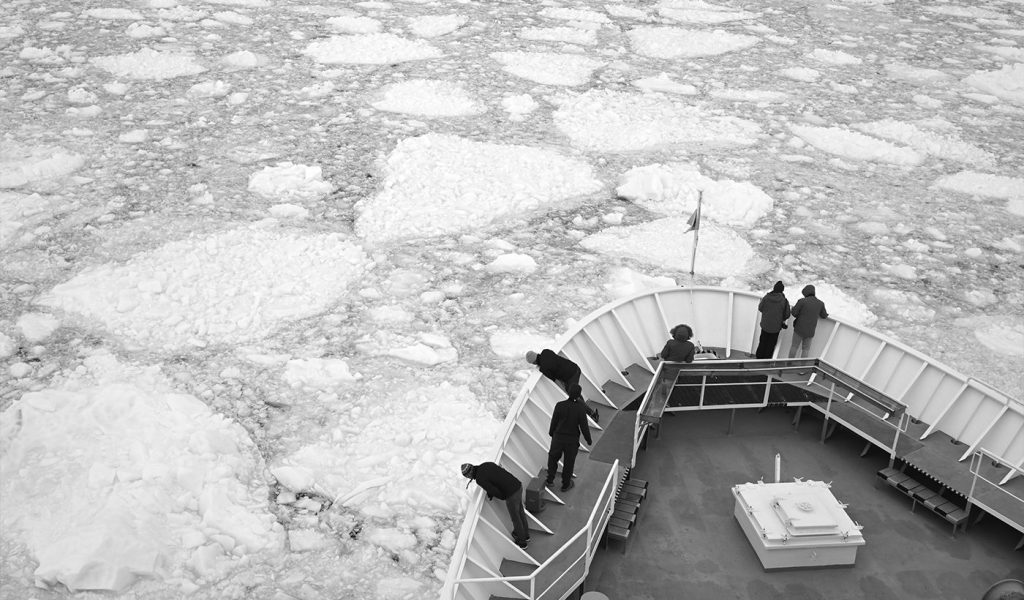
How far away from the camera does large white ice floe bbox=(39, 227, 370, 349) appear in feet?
26.7

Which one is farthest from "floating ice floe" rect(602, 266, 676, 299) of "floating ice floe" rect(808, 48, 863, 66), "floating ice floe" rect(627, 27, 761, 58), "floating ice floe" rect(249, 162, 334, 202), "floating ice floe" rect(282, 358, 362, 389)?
"floating ice floe" rect(808, 48, 863, 66)

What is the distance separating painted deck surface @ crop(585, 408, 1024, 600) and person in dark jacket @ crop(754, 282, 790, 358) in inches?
37.2

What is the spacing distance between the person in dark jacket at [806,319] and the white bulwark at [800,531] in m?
1.95

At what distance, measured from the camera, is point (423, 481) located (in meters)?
6.36

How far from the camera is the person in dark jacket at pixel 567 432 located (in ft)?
16.8

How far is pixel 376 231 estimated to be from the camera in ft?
32.7

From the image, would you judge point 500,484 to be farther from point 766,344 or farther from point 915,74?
point 915,74

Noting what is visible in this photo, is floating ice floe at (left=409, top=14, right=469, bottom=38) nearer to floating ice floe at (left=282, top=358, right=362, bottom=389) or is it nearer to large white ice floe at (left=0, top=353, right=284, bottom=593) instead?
floating ice floe at (left=282, top=358, right=362, bottom=389)

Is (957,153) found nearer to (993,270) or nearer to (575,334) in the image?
(993,270)

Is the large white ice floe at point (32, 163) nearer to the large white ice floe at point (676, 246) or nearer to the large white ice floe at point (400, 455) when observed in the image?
the large white ice floe at point (400, 455)

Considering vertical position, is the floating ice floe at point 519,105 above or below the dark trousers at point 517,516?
below

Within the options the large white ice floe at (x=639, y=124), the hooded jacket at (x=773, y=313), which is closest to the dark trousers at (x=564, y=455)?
the hooded jacket at (x=773, y=313)

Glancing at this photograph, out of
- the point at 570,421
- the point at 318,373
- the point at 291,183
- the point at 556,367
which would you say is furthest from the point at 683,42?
the point at 570,421

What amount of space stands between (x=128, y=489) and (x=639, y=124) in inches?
379
